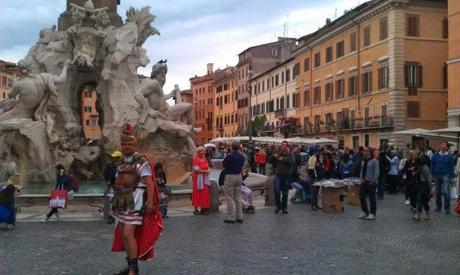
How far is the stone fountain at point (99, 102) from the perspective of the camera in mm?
17438

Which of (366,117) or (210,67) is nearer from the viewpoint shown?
(366,117)

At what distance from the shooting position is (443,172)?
582 inches

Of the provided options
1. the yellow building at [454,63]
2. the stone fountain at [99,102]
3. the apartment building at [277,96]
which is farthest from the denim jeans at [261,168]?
the apartment building at [277,96]

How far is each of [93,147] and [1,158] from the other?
111 inches

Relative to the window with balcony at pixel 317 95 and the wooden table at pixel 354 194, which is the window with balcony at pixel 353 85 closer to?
the window with balcony at pixel 317 95

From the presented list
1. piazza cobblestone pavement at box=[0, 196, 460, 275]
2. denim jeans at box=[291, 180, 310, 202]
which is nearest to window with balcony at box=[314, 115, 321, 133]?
denim jeans at box=[291, 180, 310, 202]

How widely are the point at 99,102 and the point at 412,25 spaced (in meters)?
32.2

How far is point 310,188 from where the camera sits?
52.4 feet

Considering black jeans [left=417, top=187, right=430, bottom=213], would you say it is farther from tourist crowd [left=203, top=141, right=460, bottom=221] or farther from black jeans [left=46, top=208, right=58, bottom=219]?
black jeans [left=46, top=208, right=58, bottom=219]

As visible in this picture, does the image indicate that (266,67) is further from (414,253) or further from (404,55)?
(414,253)

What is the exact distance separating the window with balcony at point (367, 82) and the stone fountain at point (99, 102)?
3253cm

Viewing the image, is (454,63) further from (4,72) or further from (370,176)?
(4,72)

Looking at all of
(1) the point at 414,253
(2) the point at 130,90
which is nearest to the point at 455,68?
(2) the point at 130,90

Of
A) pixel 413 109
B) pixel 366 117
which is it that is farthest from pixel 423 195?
pixel 366 117
